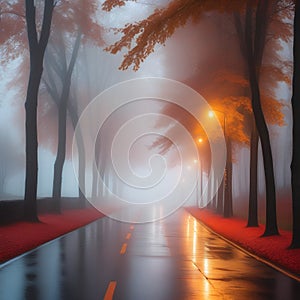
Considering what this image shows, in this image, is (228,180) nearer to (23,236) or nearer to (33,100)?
(33,100)

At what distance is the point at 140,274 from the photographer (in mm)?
11625

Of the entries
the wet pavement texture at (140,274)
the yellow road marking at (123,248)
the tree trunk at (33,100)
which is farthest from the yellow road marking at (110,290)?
the tree trunk at (33,100)

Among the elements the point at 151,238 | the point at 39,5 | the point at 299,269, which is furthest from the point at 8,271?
the point at 39,5

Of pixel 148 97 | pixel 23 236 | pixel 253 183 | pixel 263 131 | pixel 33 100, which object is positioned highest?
pixel 148 97

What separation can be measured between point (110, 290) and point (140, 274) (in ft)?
6.84

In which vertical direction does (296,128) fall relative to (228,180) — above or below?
above

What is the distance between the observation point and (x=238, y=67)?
31109 millimetres

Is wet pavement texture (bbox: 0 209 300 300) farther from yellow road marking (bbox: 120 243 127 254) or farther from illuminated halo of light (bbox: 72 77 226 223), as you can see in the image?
illuminated halo of light (bbox: 72 77 226 223)

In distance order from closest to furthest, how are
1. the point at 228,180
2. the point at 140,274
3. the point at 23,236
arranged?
the point at 140,274
the point at 23,236
the point at 228,180

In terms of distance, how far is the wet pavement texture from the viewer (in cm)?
938

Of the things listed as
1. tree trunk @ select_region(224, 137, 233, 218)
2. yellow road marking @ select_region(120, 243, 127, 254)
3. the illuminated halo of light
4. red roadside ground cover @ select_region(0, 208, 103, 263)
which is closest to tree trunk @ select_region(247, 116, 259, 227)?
tree trunk @ select_region(224, 137, 233, 218)

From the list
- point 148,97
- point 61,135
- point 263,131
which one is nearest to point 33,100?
point 61,135

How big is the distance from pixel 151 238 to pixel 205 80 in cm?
1504

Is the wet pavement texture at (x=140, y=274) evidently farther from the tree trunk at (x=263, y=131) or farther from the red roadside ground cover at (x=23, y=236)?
the tree trunk at (x=263, y=131)
